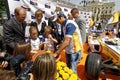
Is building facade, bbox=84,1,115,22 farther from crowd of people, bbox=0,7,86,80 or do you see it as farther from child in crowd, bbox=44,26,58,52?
crowd of people, bbox=0,7,86,80

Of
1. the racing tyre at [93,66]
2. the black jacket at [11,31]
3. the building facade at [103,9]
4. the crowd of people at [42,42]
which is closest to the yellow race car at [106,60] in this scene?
the racing tyre at [93,66]

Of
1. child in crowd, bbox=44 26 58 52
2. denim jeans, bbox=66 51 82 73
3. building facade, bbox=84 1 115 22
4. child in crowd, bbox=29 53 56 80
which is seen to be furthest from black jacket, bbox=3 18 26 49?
building facade, bbox=84 1 115 22

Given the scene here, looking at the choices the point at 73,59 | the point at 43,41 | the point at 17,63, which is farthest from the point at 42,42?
the point at 17,63

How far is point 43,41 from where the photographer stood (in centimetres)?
599

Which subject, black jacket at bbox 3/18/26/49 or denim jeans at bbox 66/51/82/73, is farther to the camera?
denim jeans at bbox 66/51/82/73

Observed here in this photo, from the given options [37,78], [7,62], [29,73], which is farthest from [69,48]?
[37,78]

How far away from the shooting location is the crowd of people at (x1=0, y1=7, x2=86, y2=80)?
2.58 m

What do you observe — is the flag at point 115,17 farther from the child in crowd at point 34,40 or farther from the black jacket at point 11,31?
the black jacket at point 11,31

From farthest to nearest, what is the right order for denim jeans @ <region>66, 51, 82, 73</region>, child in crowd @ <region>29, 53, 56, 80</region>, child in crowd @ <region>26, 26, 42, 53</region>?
1. child in crowd @ <region>26, 26, 42, 53</region>
2. denim jeans @ <region>66, 51, 82, 73</region>
3. child in crowd @ <region>29, 53, 56, 80</region>

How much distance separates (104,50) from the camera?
19.9 ft

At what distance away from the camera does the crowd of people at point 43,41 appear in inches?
101

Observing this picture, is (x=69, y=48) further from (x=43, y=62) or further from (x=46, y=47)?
(x=43, y=62)

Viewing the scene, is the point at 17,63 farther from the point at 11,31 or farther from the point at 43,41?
the point at 43,41

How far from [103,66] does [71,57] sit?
1026 millimetres
